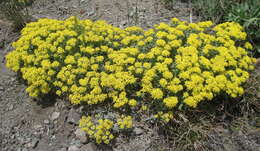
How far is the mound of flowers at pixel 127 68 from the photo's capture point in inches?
133

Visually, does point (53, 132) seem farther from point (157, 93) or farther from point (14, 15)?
point (14, 15)

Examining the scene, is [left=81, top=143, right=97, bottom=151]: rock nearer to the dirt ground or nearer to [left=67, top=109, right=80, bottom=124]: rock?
the dirt ground

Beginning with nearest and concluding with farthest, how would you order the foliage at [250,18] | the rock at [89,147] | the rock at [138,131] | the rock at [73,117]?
the rock at [89,147], the rock at [138,131], the rock at [73,117], the foliage at [250,18]

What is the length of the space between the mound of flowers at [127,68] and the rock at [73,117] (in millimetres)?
243

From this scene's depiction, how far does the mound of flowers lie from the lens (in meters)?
3.37

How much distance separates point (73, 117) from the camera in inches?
151

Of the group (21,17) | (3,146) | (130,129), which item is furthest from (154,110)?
(21,17)

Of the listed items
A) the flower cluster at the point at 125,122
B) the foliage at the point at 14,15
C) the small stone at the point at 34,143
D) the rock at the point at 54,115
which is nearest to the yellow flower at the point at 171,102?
the flower cluster at the point at 125,122

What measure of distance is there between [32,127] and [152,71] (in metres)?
2.27

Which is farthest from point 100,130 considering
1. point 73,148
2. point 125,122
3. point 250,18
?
point 250,18

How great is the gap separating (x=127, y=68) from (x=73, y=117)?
4.20 ft

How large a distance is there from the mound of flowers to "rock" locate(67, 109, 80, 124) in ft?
0.80

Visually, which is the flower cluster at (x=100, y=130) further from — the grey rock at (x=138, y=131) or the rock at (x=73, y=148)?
the grey rock at (x=138, y=131)

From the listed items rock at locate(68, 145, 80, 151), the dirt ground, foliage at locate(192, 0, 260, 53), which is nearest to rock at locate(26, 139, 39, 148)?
the dirt ground
